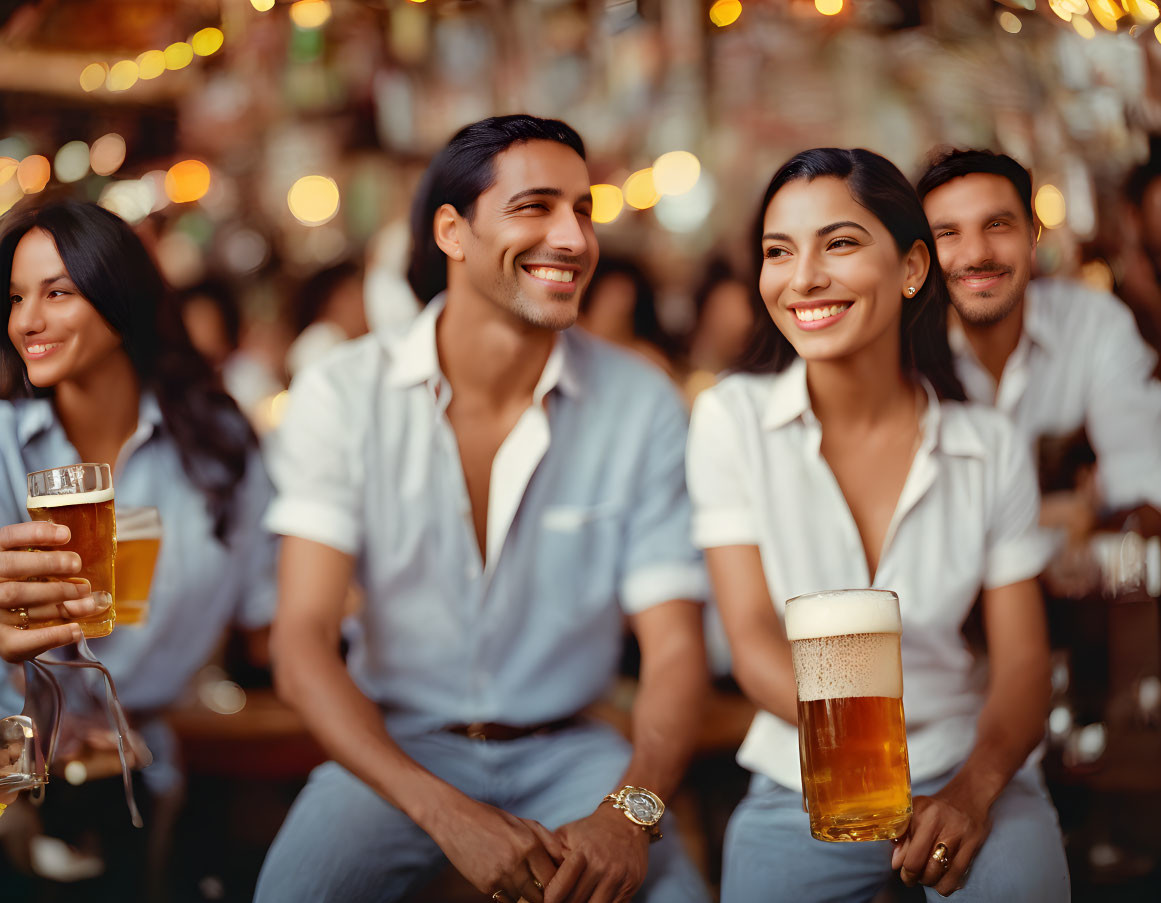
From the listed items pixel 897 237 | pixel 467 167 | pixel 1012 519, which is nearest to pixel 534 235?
pixel 467 167

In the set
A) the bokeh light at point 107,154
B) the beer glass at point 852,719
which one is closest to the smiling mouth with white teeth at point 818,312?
the beer glass at point 852,719

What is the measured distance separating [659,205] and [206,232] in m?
1.29

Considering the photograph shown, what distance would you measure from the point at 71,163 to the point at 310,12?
0.71m

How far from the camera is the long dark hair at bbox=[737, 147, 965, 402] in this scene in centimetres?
215

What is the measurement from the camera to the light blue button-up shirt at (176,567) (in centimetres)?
234

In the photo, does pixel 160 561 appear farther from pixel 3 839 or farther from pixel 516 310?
pixel 516 310

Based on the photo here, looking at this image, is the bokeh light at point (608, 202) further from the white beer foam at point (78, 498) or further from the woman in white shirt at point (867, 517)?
the white beer foam at point (78, 498)

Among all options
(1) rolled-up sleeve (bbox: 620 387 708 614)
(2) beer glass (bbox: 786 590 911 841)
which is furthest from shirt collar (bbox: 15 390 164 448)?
(2) beer glass (bbox: 786 590 911 841)

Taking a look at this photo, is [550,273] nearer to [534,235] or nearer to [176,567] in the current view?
[534,235]

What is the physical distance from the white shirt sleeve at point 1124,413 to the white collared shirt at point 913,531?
261 mm

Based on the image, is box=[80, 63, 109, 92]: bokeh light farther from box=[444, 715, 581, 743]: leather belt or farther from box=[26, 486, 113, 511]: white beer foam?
box=[444, 715, 581, 743]: leather belt

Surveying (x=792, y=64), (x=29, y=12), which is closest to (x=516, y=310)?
(x=792, y=64)

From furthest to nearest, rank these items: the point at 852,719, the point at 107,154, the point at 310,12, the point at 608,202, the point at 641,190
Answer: the point at 641,190 → the point at 608,202 → the point at 310,12 → the point at 107,154 → the point at 852,719

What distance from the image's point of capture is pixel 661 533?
2268 millimetres
